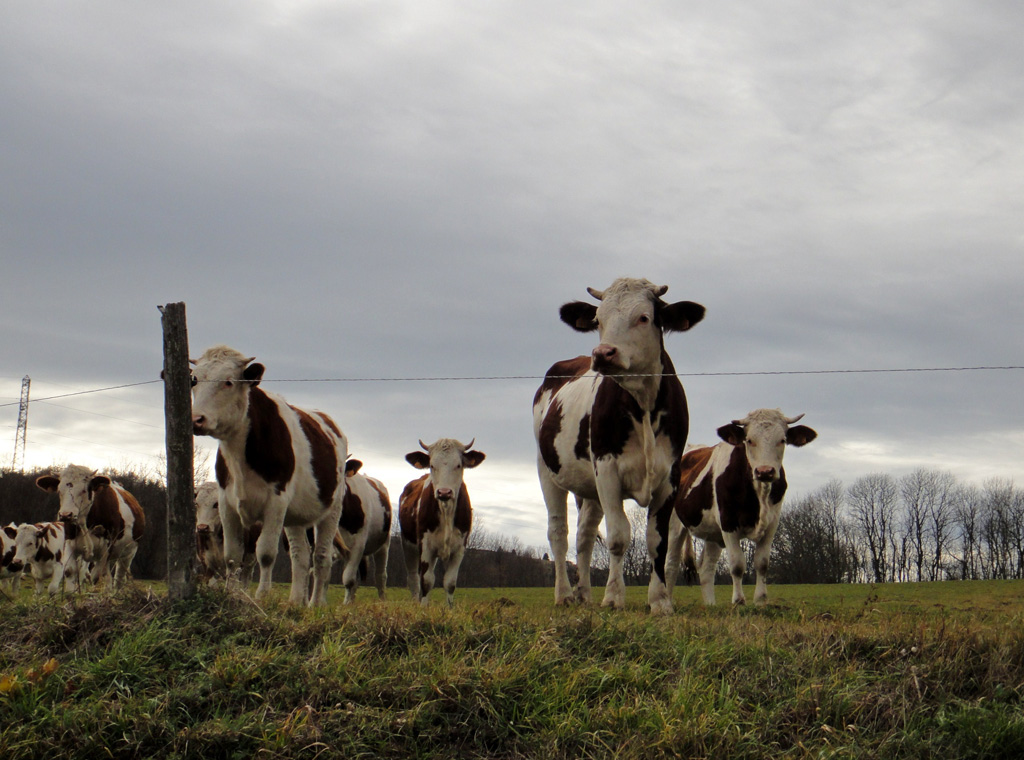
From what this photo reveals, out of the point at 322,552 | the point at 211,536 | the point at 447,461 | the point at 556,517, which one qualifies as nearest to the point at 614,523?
the point at 556,517

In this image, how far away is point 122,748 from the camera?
554 centimetres

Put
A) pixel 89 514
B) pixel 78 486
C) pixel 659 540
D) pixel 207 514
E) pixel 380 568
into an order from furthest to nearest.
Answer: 1. pixel 380 568
2. pixel 89 514
3. pixel 78 486
4. pixel 207 514
5. pixel 659 540

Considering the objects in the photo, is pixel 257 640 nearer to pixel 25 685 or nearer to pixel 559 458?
pixel 25 685

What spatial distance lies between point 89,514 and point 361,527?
18.3ft

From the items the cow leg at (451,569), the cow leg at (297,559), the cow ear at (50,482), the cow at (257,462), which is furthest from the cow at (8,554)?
the cow at (257,462)

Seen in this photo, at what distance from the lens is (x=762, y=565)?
13258mm

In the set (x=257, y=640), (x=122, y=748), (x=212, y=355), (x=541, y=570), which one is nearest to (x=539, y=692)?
(x=257, y=640)

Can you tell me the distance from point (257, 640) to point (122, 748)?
1364mm

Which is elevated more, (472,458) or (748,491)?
(472,458)

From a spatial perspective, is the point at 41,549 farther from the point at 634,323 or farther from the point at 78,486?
the point at 634,323

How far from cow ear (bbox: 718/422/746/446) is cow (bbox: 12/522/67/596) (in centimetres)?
1698

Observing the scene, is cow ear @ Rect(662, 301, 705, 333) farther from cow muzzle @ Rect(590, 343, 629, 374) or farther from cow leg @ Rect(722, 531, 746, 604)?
cow leg @ Rect(722, 531, 746, 604)

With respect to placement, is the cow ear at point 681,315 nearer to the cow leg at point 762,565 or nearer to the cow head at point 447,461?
the cow leg at point 762,565

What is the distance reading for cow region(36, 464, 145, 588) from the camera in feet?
54.7
